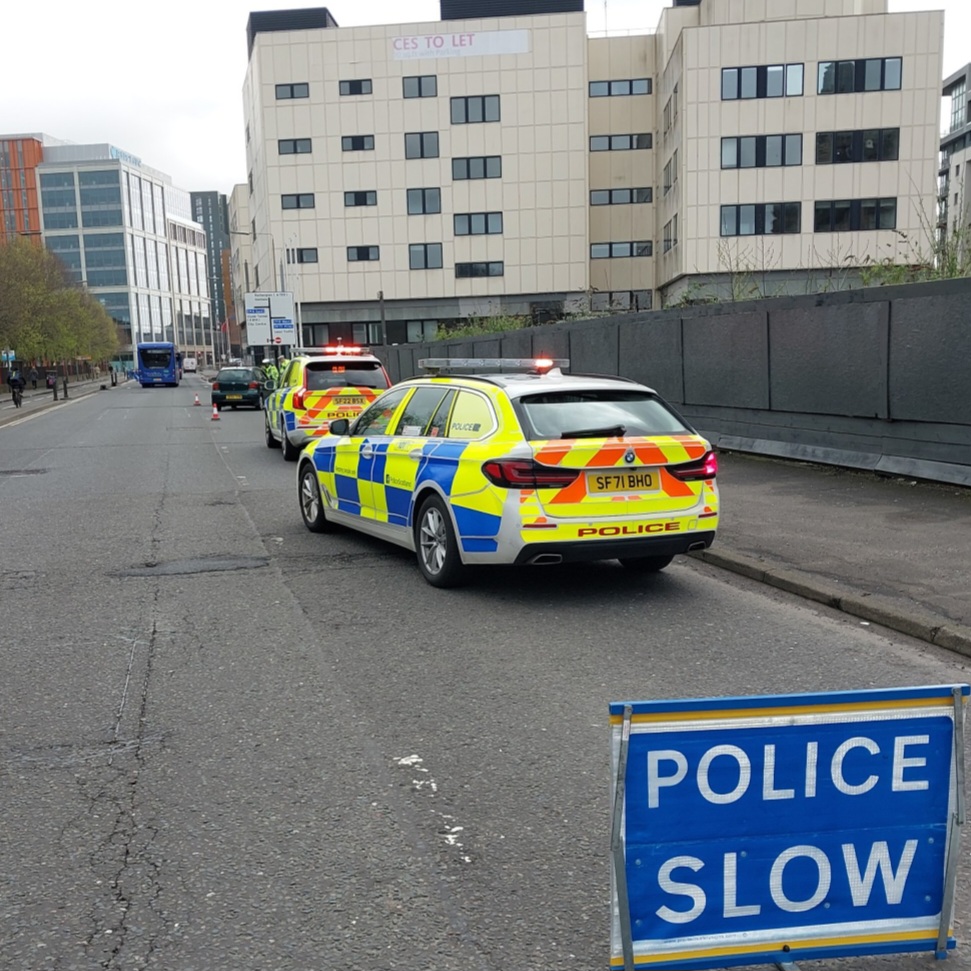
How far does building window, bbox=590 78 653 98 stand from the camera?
2382 inches

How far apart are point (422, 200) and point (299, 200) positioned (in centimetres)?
709

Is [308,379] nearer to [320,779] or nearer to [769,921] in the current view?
[320,779]

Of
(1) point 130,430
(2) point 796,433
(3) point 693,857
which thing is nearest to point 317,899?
(3) point 693,857

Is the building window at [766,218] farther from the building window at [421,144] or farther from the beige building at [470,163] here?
the building window at [421,144]

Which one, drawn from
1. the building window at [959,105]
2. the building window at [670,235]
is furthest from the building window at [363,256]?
the building window at [959,105]

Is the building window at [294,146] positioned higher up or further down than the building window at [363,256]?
higher up

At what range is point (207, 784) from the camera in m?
4.12

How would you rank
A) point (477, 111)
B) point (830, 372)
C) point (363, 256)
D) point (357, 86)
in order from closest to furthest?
point (830, 372)
point (357, 86)
point (477, 111)
point (363, 256)

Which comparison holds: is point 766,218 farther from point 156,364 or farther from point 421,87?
point 156,364

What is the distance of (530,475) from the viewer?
699cm

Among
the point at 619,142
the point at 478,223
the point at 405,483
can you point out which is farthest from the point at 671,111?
the point at 405,483

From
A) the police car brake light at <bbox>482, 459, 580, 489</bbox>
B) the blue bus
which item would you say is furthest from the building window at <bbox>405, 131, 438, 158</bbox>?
the police car brake light at <bbox>482, 459, 580, 489</bbox>

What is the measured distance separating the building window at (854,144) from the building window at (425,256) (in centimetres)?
2166

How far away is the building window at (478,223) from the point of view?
5981 cm
